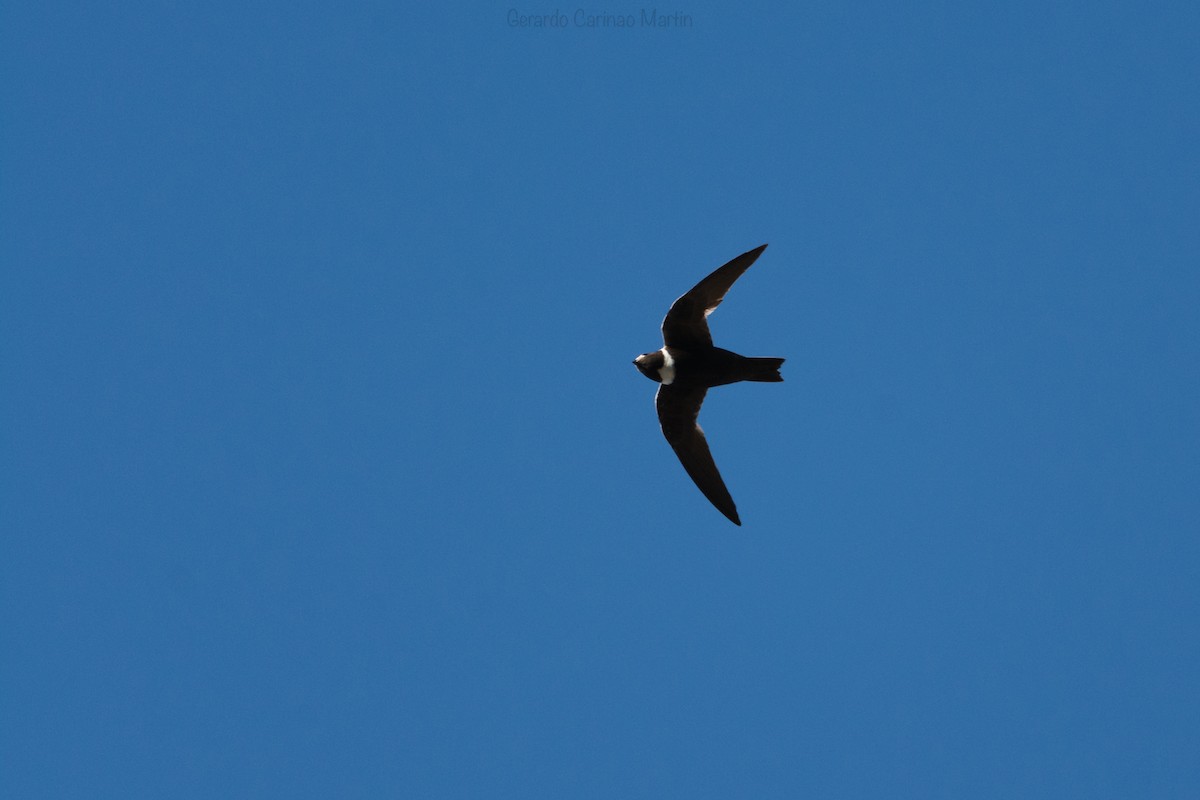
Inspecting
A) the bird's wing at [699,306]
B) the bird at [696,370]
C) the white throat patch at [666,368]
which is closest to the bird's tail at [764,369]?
the bird at [696,370]

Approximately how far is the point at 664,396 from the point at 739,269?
66.5 inches

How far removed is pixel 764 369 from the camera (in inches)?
415

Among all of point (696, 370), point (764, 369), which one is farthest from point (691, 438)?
point (764, 369)

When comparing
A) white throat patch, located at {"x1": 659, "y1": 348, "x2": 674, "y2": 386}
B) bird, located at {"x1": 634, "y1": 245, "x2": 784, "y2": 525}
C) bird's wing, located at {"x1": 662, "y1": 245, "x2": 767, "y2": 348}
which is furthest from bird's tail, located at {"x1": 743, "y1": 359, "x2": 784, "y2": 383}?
white throat patch, located at {"x1": 659, "y1": 348, "x2": 674, "y2": 386}

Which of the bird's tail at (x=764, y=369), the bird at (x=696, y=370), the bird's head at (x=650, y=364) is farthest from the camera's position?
the bird's head at (x=650, y=364)

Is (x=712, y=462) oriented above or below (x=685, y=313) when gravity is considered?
below

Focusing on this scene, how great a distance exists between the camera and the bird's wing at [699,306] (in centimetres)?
1073

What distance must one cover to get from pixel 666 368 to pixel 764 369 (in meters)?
1.18

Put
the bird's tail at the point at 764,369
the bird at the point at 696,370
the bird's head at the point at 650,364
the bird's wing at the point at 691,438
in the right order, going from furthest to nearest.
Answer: the bird's wing at the point at 691,438, the bird's head at the point at 650,364, the bird at the point at 696,370, the bird's tail at the point at 764,369

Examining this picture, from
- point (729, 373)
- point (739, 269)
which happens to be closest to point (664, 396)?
point (729, 373)

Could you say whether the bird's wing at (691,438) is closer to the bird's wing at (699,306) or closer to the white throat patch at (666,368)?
the white throat patch at (666,368)

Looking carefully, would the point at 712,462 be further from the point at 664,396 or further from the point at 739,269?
the point at 739,269

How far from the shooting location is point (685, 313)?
1095 cm

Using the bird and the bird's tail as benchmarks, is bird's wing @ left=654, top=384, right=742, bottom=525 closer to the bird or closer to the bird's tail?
the bird
